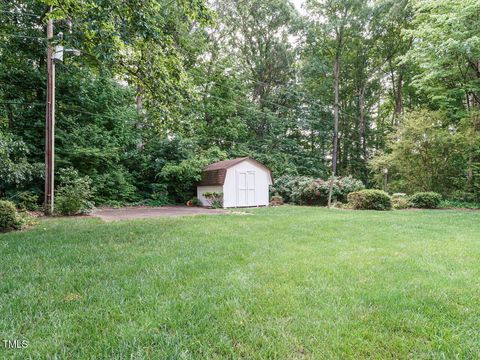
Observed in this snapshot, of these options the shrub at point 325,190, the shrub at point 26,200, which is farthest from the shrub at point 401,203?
the shrub at point 26,200

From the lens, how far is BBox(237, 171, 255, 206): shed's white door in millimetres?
15021

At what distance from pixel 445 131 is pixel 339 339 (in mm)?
15012

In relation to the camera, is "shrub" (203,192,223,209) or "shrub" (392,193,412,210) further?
"shrub" (203,192,223,209)

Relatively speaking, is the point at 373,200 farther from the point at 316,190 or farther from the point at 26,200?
the point at 26,200

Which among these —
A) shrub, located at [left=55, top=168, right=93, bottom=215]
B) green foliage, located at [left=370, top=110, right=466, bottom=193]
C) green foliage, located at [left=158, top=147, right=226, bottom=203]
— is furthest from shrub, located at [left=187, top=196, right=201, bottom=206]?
green foliage, located at [left=370, top=110, right=466, bottom=193]

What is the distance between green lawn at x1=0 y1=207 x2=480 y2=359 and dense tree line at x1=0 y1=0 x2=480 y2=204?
12.0 ft

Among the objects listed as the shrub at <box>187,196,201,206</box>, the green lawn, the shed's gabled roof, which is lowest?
the green lawn

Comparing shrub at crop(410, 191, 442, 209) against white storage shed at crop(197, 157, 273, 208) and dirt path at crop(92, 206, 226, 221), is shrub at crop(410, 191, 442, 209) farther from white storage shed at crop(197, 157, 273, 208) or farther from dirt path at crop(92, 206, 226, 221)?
dirt path at crop(92, 206, 226, 221)

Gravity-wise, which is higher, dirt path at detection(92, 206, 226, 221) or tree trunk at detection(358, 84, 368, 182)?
tree trunk at detection(358, 84, 368, 182)

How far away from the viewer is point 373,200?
11.9 m

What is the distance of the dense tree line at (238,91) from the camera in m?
6.93

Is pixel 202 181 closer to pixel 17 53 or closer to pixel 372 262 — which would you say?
pixel 17 53

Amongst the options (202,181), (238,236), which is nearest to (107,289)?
(238,236)

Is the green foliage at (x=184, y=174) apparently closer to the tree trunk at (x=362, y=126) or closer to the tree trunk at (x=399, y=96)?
the tree trunk at (x=362, y=126)
